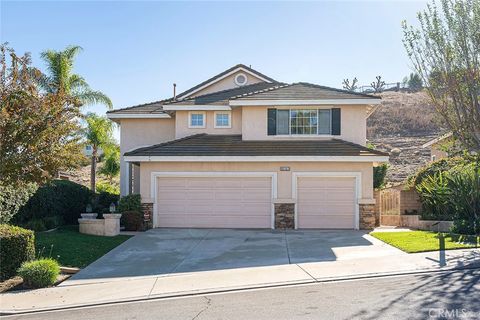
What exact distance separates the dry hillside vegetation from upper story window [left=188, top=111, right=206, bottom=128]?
36.6 meters

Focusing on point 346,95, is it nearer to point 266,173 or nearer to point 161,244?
point 266,173

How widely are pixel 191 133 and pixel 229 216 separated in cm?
486

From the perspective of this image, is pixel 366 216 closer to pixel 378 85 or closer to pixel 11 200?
pixel 11 200

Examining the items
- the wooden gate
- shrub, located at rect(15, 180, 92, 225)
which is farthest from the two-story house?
the wooden gate

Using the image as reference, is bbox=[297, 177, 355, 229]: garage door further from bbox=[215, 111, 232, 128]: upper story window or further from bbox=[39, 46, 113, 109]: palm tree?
bbox=[39, 46, 113, 109]: palm tree

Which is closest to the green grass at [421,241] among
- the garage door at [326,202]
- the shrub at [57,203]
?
the garage door at [326,202]

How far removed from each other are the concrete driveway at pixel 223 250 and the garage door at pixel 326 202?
2.75 ft

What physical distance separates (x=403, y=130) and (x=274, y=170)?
139 ft

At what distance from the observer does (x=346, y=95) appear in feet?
68.6

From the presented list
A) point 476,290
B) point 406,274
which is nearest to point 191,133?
point 406,274

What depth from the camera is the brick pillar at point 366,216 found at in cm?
1912

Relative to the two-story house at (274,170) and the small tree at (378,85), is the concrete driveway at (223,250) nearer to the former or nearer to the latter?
the two-story house at (274,170)

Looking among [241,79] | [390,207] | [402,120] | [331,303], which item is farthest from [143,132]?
[402,120]

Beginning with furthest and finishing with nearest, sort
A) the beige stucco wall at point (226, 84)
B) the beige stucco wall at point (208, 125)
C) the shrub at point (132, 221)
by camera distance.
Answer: the beige stucco wall at point (226, 84)
the beige stucco wall at point (208, 125)
the shrub at point (132, 221)
